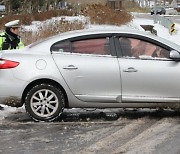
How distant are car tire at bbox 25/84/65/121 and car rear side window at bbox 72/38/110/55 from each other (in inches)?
28.5

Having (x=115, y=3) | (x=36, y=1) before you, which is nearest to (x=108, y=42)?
(x=36, y=1)

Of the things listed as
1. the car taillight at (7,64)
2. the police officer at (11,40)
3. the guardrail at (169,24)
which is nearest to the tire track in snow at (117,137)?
the car taillight at (7,64)

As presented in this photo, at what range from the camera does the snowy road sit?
6.51m

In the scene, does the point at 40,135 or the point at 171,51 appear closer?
the point at 40,135

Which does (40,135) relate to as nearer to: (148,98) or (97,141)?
(97,141)

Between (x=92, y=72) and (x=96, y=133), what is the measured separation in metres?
1.07

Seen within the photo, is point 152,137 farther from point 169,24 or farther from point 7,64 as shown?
point 169,24

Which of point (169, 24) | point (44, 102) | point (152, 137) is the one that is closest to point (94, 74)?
point (44, 102)

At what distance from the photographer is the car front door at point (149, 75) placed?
26.1 feet

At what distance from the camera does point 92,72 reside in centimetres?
797

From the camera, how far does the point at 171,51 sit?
8.02m

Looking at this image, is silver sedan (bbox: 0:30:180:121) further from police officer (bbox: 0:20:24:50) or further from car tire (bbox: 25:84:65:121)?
police officer (bbox: 0:20:24:50)

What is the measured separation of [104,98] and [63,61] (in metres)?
0.86

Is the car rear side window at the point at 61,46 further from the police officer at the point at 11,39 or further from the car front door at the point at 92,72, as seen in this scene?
the police officer at the point at 11,39
